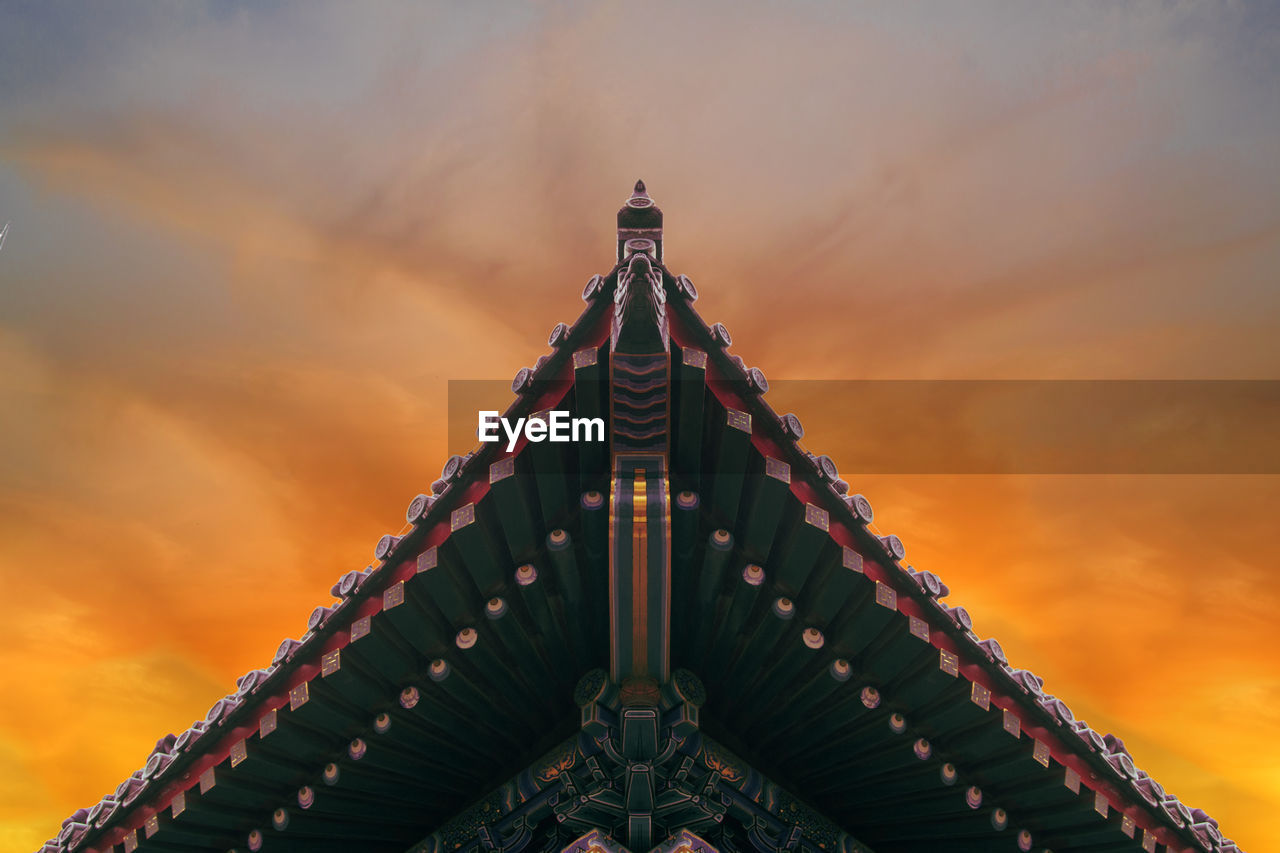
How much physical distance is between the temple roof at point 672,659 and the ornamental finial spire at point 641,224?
2 centimetres

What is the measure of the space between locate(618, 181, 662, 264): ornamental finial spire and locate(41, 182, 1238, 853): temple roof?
0.06 feet

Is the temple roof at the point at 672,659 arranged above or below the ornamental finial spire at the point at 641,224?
below

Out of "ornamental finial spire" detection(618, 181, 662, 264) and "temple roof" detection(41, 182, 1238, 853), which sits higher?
"ornamental finial spire" detection(618, 181, 662, 264)

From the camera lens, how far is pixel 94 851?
22.5 feet

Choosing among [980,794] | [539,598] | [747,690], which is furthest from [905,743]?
[539,598]

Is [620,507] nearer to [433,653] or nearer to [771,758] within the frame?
[433,653]

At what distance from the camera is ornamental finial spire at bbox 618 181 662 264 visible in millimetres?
5953

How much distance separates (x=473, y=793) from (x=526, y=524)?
10.0ft

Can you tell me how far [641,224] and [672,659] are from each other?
3417mm

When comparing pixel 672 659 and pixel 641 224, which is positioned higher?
pixel 641 224

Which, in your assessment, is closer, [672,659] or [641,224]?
[641,224]

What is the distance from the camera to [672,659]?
713 centimetres

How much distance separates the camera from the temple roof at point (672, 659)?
607 centimetres

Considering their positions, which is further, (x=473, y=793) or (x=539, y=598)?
(x=473, y=793)
